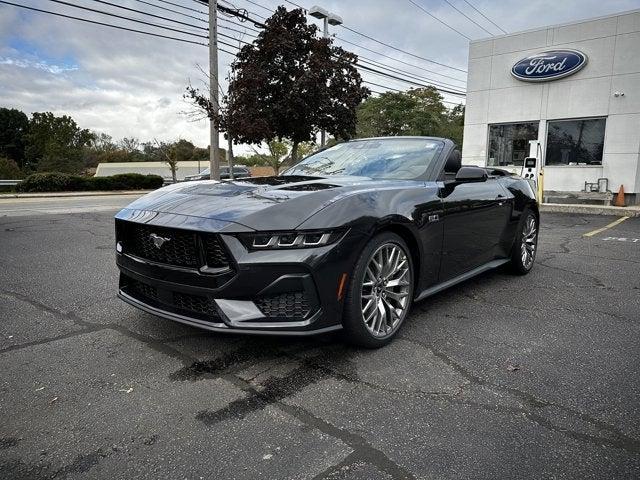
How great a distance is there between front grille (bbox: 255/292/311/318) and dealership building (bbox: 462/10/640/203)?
1445cm

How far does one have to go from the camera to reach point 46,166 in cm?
5362

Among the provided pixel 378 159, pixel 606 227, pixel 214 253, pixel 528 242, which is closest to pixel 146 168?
pixel 606 227

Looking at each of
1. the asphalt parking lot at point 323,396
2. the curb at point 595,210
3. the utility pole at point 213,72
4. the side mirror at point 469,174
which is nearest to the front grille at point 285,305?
the asphalt parking lot at point 323,396

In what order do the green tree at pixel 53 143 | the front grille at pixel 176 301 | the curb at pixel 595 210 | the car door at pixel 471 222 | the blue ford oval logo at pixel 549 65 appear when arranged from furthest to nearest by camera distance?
the green tree at pixel 53 143, the blue ford oval logo at pixel 549 65, the curb at pixel 595 210, the car door at pixel 471 222, the front grille at pixel 176 301

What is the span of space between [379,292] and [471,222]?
4.55 feet

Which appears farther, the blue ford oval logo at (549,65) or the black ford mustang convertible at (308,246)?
the blue ford oval logo at (549,65)

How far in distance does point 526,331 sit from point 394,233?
1.31 meters

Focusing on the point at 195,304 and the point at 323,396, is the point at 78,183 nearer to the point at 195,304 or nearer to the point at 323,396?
the point at 195,304

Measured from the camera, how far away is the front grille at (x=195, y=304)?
2627 mm

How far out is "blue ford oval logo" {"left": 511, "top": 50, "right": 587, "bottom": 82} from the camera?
14872 millimetres

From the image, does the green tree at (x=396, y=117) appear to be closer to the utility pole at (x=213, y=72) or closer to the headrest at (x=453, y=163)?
the utility pole at (x=213, y=72)

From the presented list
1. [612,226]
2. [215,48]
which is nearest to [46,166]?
[215,48]

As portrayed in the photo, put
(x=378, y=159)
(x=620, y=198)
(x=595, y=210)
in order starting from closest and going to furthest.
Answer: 1. (x=378, y=159)
2. (x=595, y=210)
3. (x=620, y=198)

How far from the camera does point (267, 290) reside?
8.34ft
